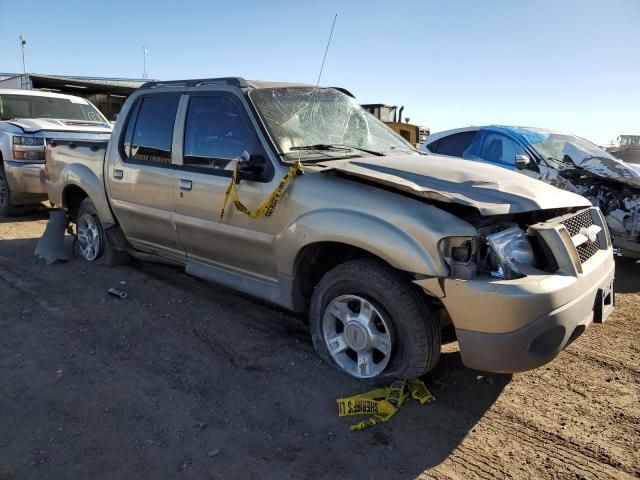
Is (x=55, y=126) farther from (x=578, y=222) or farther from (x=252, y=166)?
(x=578, y=222)

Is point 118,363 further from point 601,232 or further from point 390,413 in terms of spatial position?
point 601,232

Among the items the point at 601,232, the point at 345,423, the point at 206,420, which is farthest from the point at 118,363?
the point at 601,232

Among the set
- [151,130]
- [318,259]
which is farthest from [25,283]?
[318,259]

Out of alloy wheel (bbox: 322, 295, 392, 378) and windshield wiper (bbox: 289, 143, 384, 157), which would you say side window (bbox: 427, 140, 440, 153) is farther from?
alloy wheel (bbox: 322, 295, 392, 378)

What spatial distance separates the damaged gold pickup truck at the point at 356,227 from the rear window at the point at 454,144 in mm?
3190

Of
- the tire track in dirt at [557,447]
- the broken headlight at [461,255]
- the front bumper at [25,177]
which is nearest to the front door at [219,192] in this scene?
the broken headlight at [461,255]

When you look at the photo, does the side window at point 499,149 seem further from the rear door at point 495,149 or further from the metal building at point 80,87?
Answer: the metal building at point 80,87

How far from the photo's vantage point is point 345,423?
2930mm

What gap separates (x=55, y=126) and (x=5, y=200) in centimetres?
149

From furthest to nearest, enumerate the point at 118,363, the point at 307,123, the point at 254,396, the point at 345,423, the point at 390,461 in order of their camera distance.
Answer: the point at 307,123 → the point at 118,363 → the point at 254,396 → the point at 345,423 → the point at 390,461

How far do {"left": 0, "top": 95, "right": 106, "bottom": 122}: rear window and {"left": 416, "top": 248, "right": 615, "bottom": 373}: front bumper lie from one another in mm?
8900

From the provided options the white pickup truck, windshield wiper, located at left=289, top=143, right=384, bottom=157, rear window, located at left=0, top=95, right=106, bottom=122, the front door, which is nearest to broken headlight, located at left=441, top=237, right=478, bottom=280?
the front door

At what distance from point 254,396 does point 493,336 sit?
4.85 feet

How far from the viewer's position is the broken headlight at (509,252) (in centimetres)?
279
